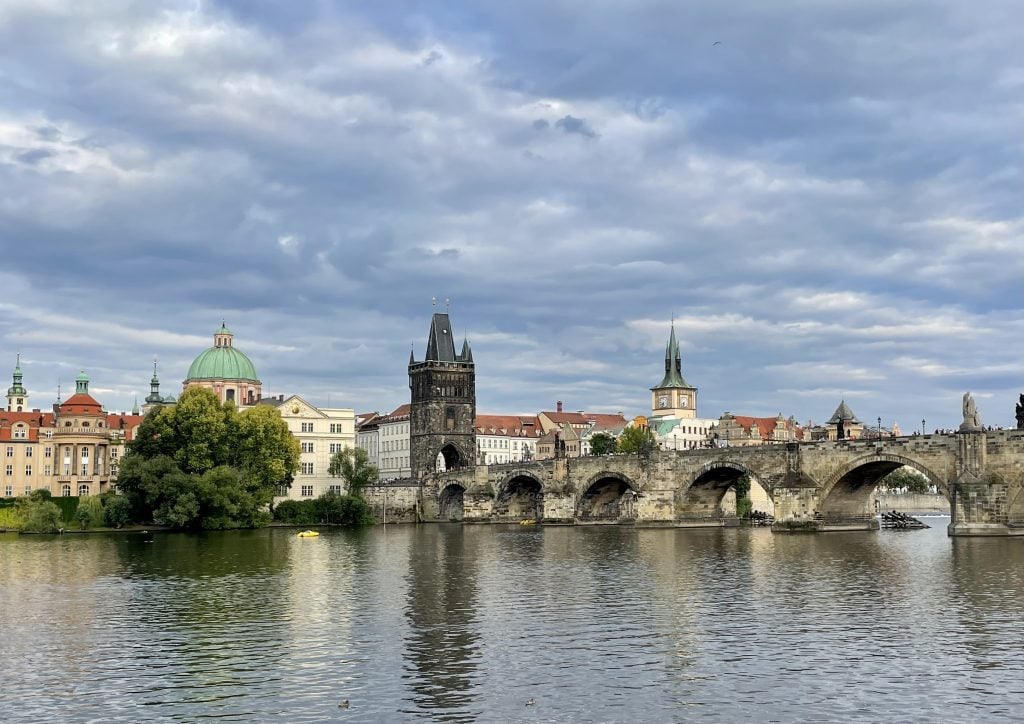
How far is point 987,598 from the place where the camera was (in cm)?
4191

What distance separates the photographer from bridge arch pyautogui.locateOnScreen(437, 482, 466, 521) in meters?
153

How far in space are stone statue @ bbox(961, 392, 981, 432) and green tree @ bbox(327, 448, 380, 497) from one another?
8056cm

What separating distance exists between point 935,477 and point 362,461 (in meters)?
82.5

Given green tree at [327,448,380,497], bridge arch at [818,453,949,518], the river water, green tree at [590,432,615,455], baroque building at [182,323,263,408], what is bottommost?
the river water

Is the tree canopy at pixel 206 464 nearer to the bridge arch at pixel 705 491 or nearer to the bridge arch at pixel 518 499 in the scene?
the bridge arch at pixel 518 499

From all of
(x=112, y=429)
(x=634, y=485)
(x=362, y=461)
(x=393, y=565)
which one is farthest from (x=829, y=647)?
(x=112, y=429)

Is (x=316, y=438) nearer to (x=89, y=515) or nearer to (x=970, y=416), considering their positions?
(x=89, y=515)

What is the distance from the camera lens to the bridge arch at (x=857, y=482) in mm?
78438

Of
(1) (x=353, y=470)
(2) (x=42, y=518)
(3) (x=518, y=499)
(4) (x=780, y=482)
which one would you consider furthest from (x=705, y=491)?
(2) (x=42, y=518)

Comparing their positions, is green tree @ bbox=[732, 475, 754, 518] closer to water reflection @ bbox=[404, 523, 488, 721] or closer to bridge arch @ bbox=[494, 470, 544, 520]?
bridge arch @ bbox=[494, 470, 544, 520]

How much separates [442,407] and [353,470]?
97.6ft

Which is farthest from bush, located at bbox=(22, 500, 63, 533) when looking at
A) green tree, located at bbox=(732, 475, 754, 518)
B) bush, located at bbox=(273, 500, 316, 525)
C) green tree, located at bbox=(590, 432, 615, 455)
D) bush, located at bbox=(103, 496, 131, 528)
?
green tree, located at bbox=(590, 432, 615, 455)

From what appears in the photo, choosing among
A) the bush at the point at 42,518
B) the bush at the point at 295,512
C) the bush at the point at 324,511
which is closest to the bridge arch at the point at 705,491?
the bush at the point at 324,511

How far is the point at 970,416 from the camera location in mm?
→ 74938
